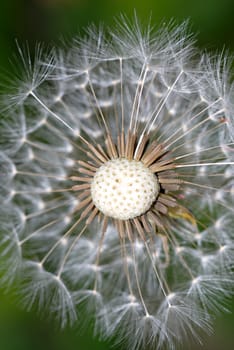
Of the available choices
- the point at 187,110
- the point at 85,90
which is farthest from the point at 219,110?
the point at 85,90

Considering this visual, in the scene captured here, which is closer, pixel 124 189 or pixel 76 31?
pixel 124 189

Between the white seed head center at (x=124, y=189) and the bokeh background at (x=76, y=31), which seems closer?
the white seed head center at (x=124, y=189)

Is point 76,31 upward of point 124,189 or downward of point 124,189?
upward

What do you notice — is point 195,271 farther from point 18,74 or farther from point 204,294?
point 18,74

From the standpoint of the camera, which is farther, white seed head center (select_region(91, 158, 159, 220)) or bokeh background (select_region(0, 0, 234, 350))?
bokeh background (select_region(0, 0, 234, 350))
